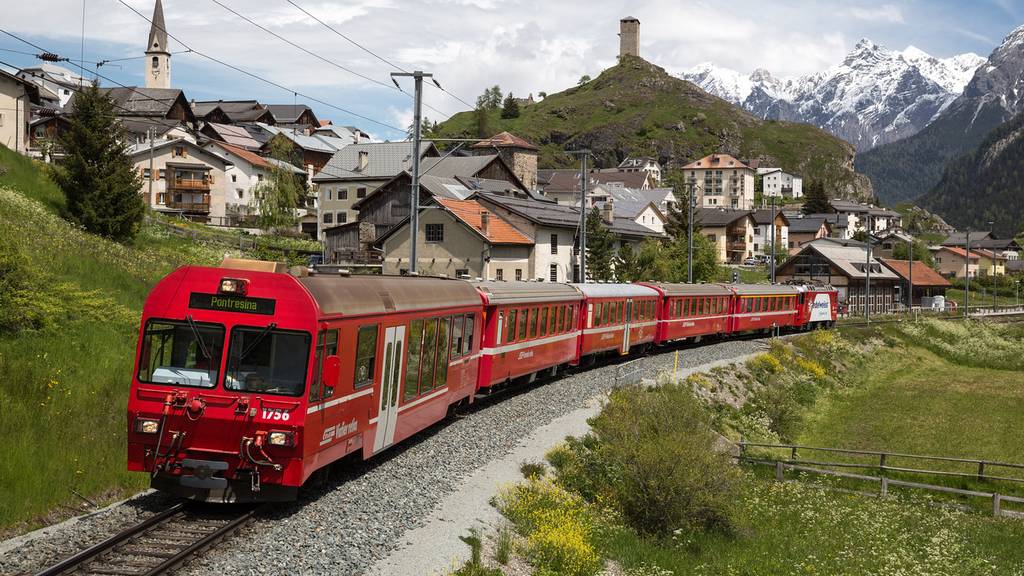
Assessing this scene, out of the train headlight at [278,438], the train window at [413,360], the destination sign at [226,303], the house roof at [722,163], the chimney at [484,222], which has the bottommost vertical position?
the train headlight at [278,438]

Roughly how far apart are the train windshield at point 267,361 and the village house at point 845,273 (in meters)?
71.4

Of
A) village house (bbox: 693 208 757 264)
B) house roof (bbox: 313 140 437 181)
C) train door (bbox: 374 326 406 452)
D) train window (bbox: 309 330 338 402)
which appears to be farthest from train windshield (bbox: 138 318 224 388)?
village house (bbox: 693 208 757 264)

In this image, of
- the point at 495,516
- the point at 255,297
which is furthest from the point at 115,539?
the point at 495,516

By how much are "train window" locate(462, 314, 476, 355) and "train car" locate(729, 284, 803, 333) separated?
28.4 m

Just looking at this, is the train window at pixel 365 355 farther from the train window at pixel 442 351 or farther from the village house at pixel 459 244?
the village house at pixel 459 244

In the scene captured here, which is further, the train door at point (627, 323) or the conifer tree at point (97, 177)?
the conifer tree at point (97, 177)

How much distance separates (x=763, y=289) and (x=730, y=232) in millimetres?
72631

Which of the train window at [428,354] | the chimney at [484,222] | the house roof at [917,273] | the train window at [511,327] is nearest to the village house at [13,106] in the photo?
the chimney at [484,222]

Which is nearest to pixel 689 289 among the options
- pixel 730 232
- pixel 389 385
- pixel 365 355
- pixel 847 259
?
pixel 389 385

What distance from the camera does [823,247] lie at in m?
85.6

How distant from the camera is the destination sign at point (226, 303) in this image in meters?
12.4

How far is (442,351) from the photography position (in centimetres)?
1892

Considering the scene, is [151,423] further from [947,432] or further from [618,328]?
[947,432]

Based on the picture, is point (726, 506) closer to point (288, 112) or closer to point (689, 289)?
point (689, 289)
